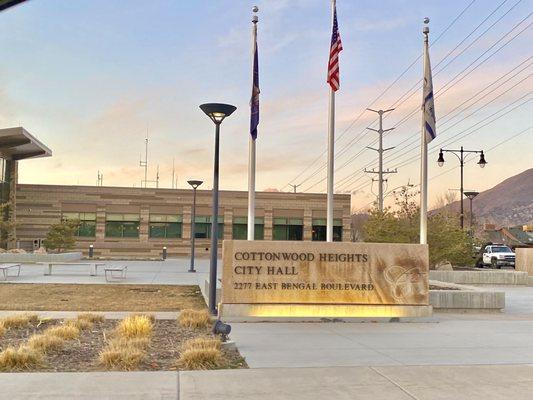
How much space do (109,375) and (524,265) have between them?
84.9ft

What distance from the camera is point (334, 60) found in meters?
14.3

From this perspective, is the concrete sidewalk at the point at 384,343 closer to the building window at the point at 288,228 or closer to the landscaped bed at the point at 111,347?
the landscaped bed at the point at 111,347

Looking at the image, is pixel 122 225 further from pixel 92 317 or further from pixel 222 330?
pixel 222 330

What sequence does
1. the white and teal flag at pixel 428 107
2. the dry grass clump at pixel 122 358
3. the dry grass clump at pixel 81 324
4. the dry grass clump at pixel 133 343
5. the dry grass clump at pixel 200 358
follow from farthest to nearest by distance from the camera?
1. the white and teal flag at pixel 428 107
2. the dry grass clump at pixel 81 324
3. the dry grass clump at pixel 133 343
4. the dry grass clump at pixel 200 358
5. the dry grass clump at pixel 122 358

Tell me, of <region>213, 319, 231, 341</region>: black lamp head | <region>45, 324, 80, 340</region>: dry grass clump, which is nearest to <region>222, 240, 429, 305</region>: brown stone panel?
<region>213, 319, 231, 341</region>: black lamp head

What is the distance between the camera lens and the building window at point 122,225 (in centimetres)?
5781

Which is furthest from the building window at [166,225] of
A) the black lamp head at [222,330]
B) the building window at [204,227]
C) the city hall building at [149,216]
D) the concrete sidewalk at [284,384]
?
the concrete sidewalk at [284,384]

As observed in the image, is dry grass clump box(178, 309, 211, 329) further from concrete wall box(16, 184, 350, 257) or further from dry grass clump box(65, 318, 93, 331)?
concrete wall box(16, 184, 350, 257)

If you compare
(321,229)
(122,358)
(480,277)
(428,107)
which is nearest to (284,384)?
Result: (122,358)

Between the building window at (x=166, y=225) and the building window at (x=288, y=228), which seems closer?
the building window at (x=166, y=225)

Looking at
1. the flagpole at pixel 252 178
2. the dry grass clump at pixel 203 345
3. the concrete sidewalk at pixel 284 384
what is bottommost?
the concrete sidewalk at pixel 284 384

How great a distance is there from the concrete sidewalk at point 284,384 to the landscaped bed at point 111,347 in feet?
1.30

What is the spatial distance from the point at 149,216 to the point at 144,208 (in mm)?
976

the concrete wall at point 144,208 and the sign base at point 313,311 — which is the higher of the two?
the concrete wall at point 144,208
